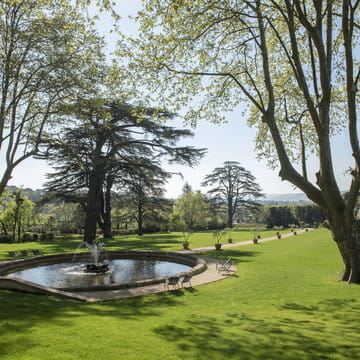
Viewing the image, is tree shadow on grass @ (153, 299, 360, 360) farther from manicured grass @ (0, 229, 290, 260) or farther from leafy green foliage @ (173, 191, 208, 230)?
leafy green foliage @ (173, 191, 208, 230)

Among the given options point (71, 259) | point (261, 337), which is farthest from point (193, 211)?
point (261, 337)

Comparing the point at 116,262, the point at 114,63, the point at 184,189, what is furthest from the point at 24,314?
the point at 184,189

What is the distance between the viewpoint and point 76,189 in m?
28.2

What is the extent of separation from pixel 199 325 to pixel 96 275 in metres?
9.19

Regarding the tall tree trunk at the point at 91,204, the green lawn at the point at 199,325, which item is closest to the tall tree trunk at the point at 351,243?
the green lawn at the point at 199,325

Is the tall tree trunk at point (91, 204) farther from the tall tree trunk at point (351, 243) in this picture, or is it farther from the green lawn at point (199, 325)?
the tall tree trunk at point (351, 243)

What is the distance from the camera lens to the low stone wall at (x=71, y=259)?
940cm

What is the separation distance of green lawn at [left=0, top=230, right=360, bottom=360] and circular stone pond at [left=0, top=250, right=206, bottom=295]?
2008 mm

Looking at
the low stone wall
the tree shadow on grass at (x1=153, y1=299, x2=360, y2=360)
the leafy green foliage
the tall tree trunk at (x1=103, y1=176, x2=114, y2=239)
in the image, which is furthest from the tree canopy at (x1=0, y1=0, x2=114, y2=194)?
the leafy green foliage

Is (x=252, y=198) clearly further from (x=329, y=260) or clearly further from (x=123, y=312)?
(x=123, y=312)

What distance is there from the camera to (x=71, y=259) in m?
18.4

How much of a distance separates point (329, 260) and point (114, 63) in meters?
14.9

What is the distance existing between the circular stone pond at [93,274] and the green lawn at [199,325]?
6.59ft

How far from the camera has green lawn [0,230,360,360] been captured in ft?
14.1
